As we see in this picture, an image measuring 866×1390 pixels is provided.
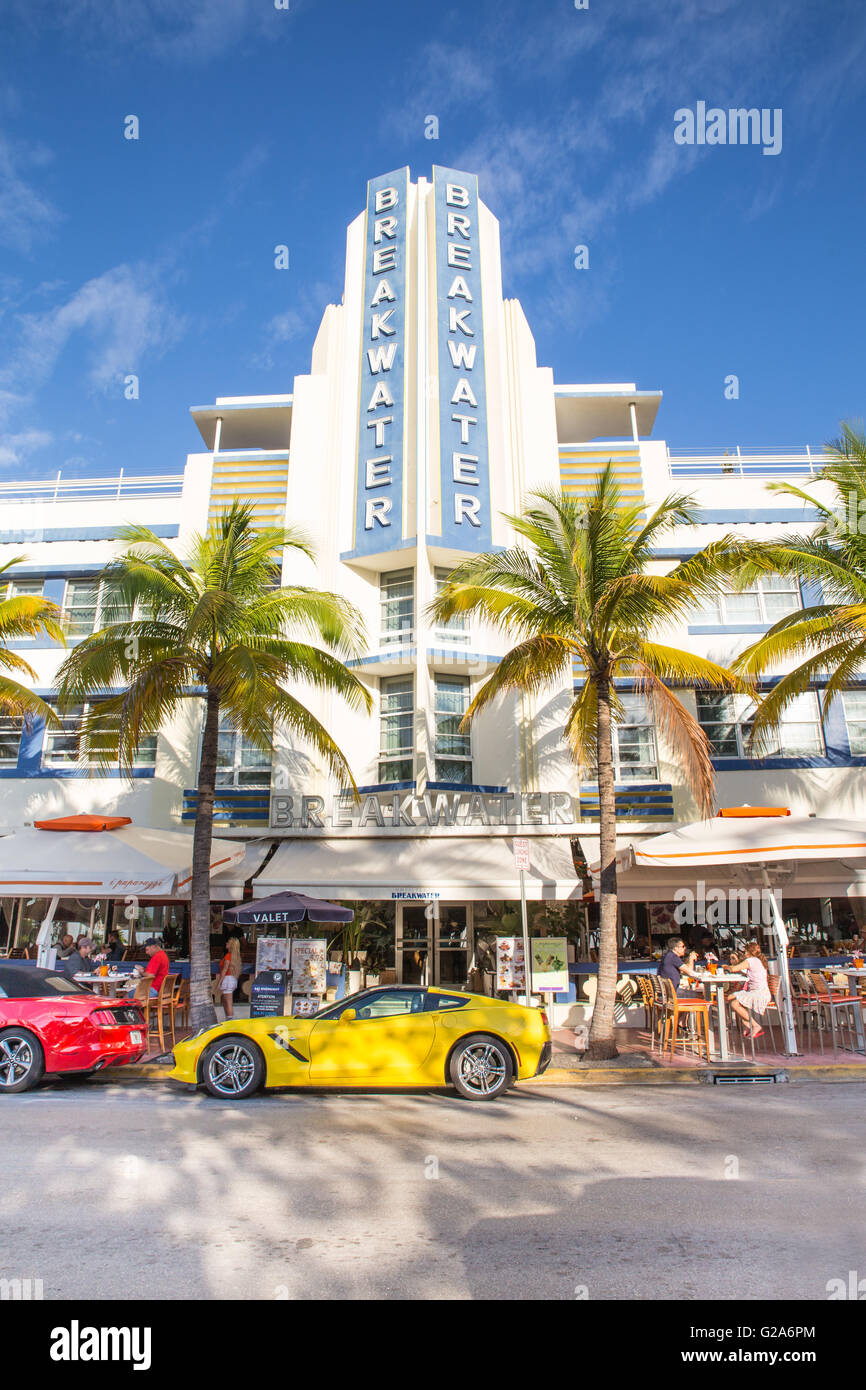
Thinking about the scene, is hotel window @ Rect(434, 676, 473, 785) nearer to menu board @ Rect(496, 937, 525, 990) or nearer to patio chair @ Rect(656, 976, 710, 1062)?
menu board @ Rect(496, 937, 525, 990)

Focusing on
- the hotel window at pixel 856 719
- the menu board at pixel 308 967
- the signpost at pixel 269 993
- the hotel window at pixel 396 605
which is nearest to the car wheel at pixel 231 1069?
the signpost at pixel 269 993

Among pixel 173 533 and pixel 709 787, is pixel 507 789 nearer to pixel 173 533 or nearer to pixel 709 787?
pixel 709 787

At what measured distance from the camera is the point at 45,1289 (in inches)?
177

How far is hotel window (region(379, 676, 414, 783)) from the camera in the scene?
70.1 feet

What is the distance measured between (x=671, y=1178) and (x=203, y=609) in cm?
987

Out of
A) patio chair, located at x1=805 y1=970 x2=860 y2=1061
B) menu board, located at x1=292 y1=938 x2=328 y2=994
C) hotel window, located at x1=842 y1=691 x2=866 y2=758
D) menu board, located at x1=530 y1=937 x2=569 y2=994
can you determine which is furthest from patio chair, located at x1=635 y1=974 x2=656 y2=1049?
hotel window, located at x1=842 y1=691 x2=866 y2=758

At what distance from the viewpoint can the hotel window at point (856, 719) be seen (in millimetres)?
21547

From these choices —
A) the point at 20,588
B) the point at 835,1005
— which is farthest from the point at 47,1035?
the point at 20,588

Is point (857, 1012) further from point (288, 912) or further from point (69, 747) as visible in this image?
point (69, 747)

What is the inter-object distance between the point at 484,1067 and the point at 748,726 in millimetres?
13924

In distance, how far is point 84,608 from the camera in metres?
23.9

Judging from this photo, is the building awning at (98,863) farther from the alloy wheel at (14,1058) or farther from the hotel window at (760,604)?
the hotel window at (760,604)

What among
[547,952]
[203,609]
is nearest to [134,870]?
[203,609]

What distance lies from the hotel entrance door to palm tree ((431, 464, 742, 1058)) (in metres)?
6.31
